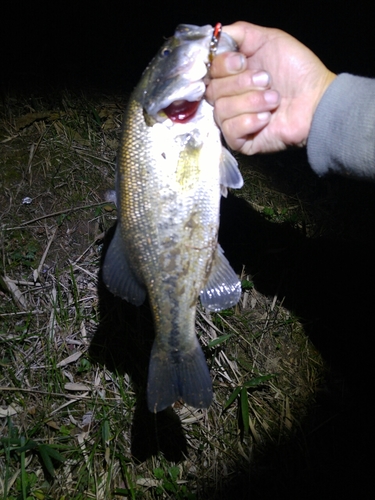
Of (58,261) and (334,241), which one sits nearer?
(58,261)

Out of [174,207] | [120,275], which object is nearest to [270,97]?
[174,207]

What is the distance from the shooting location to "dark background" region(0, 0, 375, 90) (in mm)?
3406

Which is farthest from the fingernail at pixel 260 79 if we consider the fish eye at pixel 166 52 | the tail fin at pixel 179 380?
the tail fin at pixel 179 380

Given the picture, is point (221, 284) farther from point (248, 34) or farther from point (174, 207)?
point (248, 34)

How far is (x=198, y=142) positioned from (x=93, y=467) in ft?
6.52

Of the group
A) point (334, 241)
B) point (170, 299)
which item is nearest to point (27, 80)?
point (170, 299)

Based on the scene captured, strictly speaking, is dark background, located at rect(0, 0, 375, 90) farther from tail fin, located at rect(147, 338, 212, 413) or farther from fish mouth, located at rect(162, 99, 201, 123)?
tail fin, located at rect(147, 338, 212, 413)

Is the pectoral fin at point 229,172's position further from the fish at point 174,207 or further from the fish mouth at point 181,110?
the fish mouth at point 181,110

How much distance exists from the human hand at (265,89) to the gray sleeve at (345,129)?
113 millimetres

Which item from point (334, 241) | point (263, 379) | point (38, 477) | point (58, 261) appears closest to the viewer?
point (38, 477)

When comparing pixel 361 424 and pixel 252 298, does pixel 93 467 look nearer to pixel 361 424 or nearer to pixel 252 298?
pixel 252 298

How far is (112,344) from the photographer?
9.29 ft

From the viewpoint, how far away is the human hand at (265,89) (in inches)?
76.3

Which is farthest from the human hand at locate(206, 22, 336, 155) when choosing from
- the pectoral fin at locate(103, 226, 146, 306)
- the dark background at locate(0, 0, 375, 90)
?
the dark background at locate(0, 0, 375, 90)
